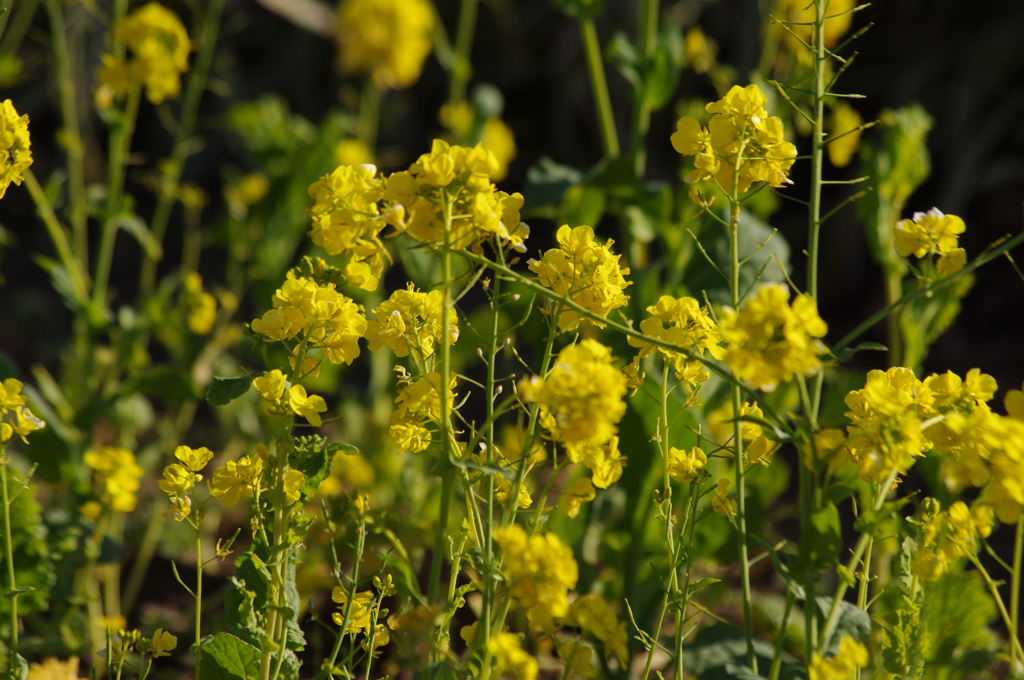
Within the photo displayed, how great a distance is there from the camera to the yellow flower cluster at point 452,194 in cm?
74

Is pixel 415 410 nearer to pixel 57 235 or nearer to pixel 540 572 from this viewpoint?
pixel 540 572

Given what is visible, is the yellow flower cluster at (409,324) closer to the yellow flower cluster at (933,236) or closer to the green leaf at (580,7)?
the yellow flower cluster at (933,236)

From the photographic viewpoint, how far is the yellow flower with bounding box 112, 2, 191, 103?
1.70 metres

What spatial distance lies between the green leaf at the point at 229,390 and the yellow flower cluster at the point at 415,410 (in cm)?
15

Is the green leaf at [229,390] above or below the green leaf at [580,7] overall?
below

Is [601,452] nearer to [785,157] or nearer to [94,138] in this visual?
[785,157]

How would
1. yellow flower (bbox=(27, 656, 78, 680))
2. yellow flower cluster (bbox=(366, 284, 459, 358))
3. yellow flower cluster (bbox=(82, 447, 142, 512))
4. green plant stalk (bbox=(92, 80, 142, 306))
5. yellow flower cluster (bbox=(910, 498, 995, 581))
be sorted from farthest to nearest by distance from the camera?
green plant stalk (bbox=(92, 80, 142, 306))
yellow flower cluster (bbox=(82, 447, 142, 512))
yellow flower (bbox=(27, 656, 78, 680))
yellow flower cluster (bbox=(366, 284, 459, 358))
yellow flower cluster (bbox=(910, 498, 995, 581))

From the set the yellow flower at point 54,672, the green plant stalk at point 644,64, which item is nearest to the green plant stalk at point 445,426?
the yellow flower at point 54,672

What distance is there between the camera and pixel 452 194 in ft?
2.48

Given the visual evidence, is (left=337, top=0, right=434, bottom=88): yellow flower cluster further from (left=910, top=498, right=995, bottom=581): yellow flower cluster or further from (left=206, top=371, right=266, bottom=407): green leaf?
(left=910, top=498, right=995, bottom=581): yellow flower cluster

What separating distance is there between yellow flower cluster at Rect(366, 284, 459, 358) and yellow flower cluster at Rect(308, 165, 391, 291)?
0.04 meters

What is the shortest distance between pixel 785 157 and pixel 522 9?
3.36 m

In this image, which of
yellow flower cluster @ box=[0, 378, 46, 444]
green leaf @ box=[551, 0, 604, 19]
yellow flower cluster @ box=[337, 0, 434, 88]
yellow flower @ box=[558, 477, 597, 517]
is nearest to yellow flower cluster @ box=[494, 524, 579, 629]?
yellow flower @ box=[558, 477, 597, 517]

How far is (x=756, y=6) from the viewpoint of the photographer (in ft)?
10.5
